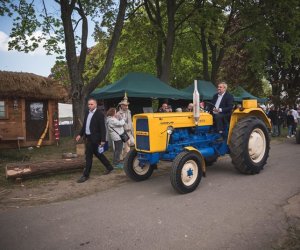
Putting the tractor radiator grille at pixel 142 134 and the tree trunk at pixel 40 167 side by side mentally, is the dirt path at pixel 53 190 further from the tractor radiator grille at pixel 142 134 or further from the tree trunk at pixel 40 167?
the tractor radiator grille at pixel 142 134

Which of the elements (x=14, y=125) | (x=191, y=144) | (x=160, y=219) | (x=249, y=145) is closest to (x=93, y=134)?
(x=191, y=144)

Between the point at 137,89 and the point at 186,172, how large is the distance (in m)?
7.71

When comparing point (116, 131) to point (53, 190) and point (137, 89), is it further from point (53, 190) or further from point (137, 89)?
point (137, 89)

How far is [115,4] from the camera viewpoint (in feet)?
52.8

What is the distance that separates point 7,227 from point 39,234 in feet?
2.07

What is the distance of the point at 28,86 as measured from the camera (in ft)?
50.0

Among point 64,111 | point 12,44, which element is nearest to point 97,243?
point 12,44

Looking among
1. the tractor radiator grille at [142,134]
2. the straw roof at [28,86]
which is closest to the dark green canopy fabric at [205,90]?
the straw roof at [28,86]

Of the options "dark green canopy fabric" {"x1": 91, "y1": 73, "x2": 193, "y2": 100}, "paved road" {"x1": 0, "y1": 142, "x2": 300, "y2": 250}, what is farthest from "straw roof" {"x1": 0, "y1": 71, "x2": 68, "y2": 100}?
"paved road" {"x1": 0, "y1": 142, "x2": 300, "y2": 250}

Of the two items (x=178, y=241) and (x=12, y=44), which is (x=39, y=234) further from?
Result: (x=12, y=44)

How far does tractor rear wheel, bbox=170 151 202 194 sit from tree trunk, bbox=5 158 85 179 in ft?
10.7

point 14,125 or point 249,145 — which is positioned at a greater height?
point 14,125

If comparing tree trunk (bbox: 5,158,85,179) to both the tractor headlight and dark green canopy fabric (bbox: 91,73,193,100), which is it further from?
dark green canopy fabric (bbox: 91,73,193,100)

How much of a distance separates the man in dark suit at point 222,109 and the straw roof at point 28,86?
9943 millimetres
